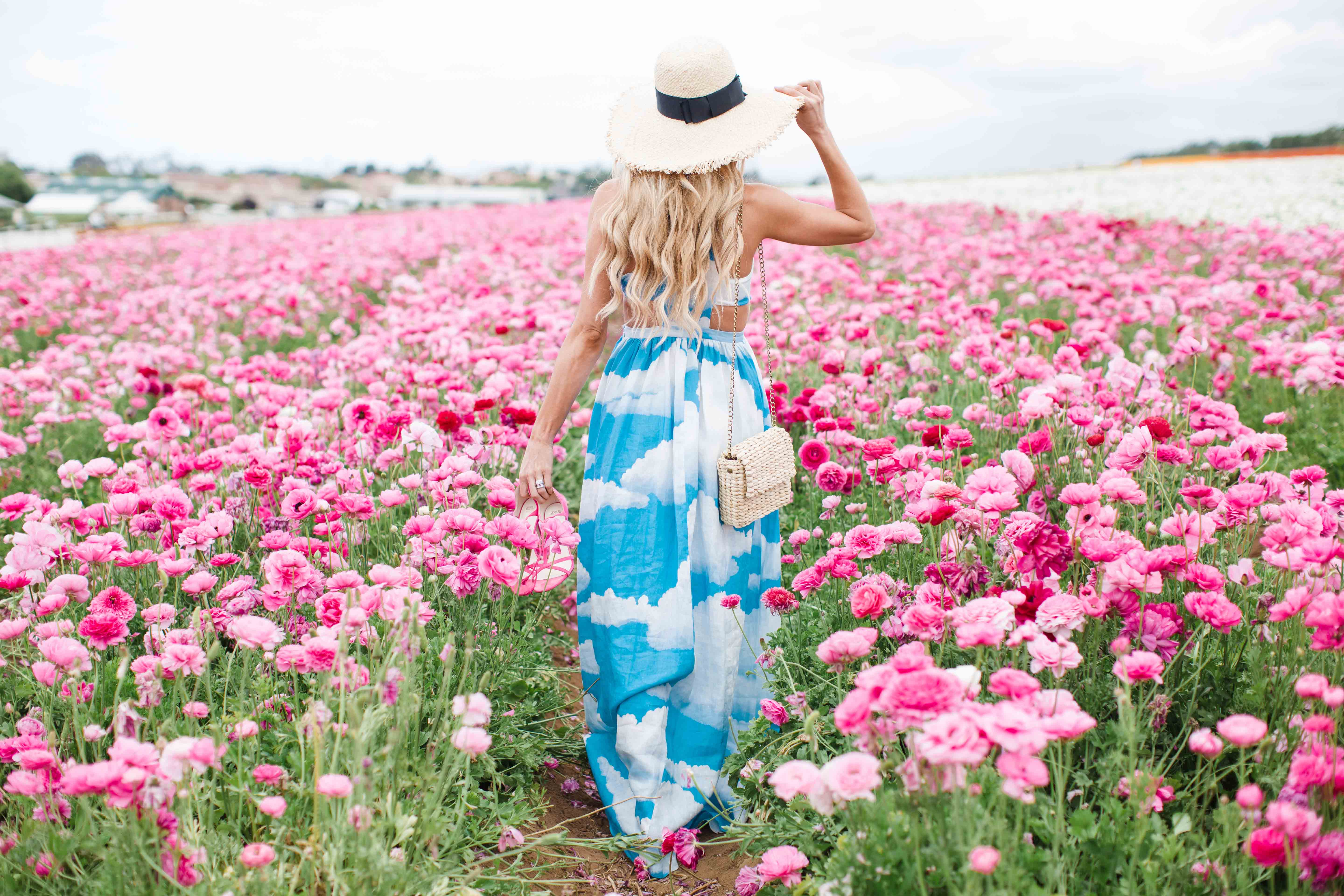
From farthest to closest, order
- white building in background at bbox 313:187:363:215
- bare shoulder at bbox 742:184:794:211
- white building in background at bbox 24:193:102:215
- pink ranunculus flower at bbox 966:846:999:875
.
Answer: white building in background at bbox 24:193:102:215, white building in background at bbox 313:187:363:215, bare shoulder at bbox 742:184:794:211, pink ranunculus flower at bbox 966:846:999:875

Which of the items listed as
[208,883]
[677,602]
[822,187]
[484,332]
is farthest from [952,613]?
[822,187]

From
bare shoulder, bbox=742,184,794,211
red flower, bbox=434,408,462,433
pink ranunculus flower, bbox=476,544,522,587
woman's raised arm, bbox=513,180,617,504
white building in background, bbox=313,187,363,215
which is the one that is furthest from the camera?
white building in background, bbox=313,187,363,215

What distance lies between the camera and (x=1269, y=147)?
3052 cm

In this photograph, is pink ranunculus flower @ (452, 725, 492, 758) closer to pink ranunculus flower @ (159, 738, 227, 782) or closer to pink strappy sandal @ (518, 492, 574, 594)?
pink ranunculus flower @ (159, 738, 227, 782)

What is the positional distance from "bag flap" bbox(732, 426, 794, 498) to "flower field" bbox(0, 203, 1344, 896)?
0.42 ft

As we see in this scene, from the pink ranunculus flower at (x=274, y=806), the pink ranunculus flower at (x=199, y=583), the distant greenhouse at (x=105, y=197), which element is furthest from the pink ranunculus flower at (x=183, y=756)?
the distant greenhouse at (x=105, y=197)

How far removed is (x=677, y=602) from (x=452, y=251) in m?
11.2

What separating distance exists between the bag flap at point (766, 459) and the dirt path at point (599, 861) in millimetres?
940

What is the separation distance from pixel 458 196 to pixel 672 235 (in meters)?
50.4

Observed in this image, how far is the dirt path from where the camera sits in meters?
2.32

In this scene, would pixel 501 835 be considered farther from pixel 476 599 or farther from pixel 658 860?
pixel 476 599

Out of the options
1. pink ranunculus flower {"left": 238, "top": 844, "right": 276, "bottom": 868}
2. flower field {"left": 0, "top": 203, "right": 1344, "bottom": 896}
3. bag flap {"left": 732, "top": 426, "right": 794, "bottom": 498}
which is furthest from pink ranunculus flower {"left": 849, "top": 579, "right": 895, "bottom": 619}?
pink ranunculus flower {"left": 238, "top": 844, "right": 276, "bottom": 868}

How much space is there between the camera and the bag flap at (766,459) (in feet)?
8.04

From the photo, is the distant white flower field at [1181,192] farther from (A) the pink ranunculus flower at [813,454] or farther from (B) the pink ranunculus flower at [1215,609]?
(B) the pink ranunculus flower at [1215,609]
